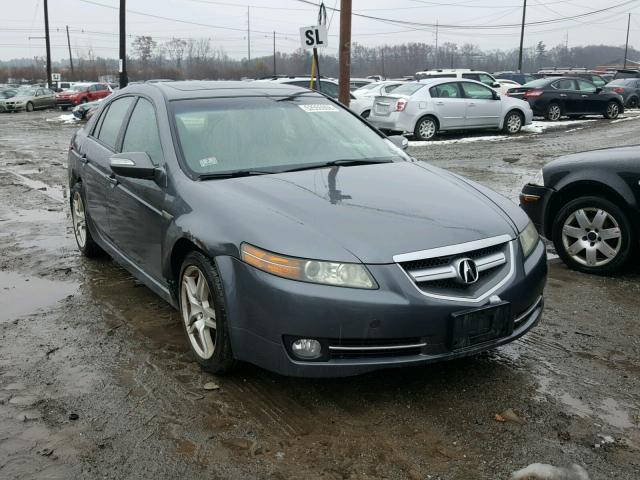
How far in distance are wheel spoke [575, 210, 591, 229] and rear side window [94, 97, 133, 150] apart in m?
3.80

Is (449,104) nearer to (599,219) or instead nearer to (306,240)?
(599,219)

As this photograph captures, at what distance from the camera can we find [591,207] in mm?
5438

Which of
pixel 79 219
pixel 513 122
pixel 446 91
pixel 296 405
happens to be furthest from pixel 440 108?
pixel 296 405

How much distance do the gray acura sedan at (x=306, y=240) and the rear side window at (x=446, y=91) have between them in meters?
13.5

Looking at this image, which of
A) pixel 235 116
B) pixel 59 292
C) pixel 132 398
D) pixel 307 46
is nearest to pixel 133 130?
pixel 235 116

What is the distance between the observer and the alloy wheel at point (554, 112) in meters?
22.4

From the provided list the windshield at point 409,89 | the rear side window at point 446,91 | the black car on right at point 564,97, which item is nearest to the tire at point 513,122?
the rear side window at point 446,91

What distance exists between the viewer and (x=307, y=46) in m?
12.9

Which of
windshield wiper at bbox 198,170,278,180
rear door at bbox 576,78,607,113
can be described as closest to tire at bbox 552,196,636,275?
windshield wiper at bbox 198,170,278,180

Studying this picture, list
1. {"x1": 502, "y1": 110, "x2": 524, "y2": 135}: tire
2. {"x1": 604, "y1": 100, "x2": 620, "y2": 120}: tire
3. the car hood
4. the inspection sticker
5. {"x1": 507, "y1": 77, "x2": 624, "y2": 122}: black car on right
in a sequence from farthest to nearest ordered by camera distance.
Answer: {"x1": 604, "y1": 100, "x2": 620, "y2": 120}: tire < {"x1": 507, "y1": 77, "x2": 624, "y2": 122}: black car on right < {"x1": 502, "y1": 110, "x2": 524, "y2": 135}: tire < the inspection sticker < the car hood

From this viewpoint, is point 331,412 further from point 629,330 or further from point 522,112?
point 522,112

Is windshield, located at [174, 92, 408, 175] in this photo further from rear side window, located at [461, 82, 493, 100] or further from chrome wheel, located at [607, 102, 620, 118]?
chrome wheel, located at [607, 102, 620, 118]

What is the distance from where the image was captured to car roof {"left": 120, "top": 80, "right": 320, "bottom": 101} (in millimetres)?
4551

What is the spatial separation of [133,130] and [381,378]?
2.65 metres
